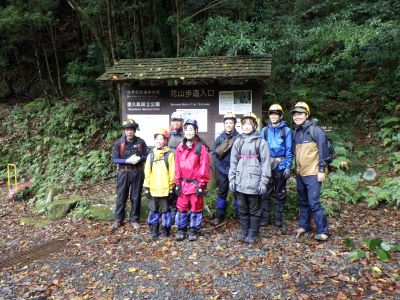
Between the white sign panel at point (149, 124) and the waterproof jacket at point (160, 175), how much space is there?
2301 millimetres

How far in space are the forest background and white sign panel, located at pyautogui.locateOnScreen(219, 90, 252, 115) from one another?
2.25 m

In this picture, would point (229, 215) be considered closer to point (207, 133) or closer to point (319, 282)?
point (207, 133)

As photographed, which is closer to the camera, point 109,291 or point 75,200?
point 109,291

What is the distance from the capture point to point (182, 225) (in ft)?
21.2

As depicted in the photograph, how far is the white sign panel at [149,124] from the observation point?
28.6 feet

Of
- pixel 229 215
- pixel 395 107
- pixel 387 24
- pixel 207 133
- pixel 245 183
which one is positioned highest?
pixel 387 24

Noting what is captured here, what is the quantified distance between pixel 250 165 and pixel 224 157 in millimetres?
916

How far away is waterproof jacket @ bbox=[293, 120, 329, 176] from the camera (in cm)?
571

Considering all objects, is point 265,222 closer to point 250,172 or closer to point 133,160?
point 250,172

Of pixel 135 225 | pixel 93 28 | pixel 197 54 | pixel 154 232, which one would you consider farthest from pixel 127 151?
pixel 93 28

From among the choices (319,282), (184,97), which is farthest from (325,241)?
(184,97)

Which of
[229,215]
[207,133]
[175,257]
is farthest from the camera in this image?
[207,133]

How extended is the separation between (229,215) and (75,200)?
4131 mm

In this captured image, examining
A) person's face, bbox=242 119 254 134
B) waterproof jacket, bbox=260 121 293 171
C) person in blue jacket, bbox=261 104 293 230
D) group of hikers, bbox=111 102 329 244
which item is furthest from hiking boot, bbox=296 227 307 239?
person's face, bbox=242 119 254 134
